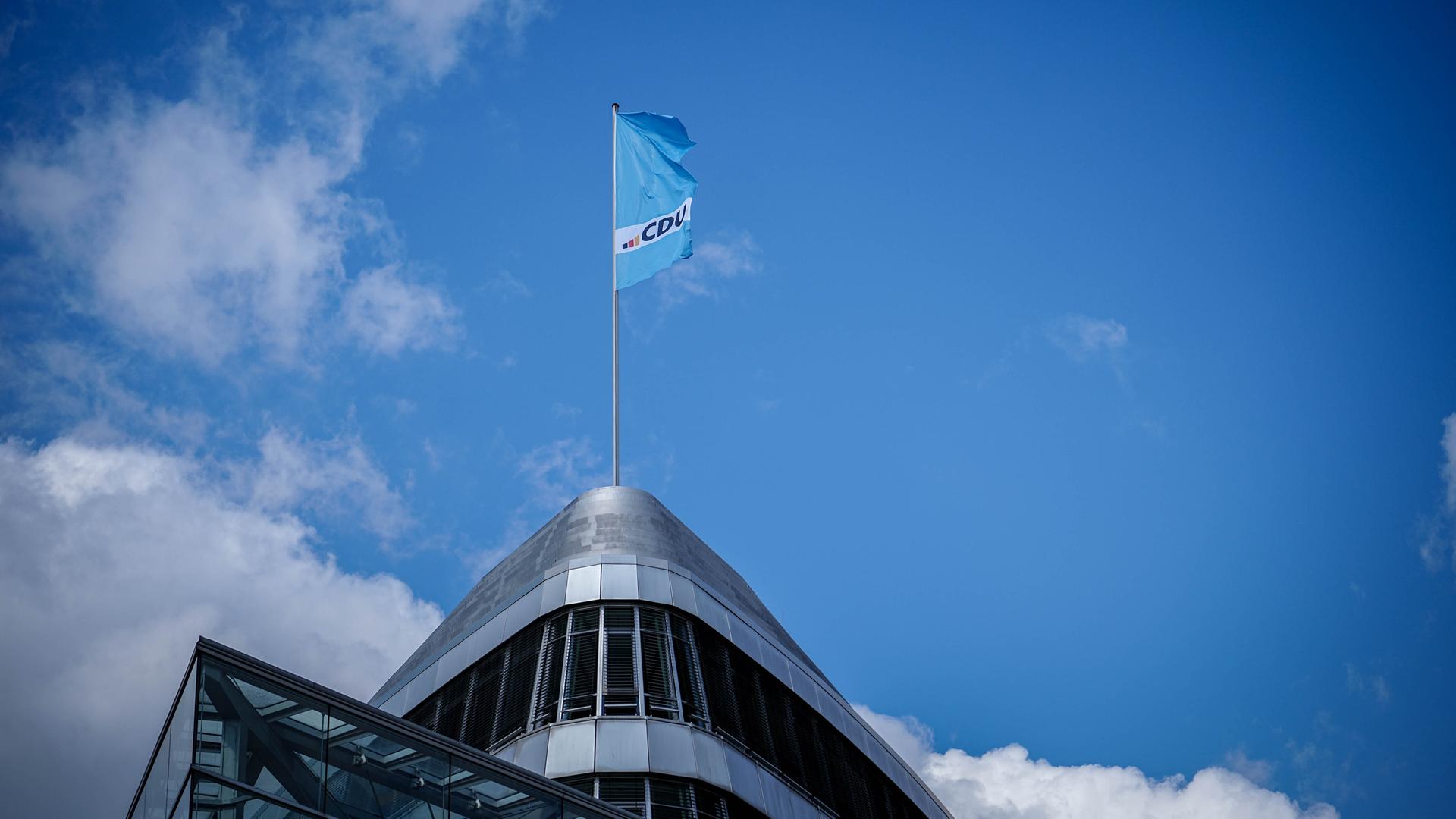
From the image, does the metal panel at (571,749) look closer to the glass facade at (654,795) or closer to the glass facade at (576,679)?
the glass facade at (654,795)

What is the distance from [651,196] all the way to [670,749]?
75.6 feet

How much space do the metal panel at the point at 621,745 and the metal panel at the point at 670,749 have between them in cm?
14

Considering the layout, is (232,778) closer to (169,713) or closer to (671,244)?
(169,713)

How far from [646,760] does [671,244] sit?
21517 mm

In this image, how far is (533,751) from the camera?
26406mm

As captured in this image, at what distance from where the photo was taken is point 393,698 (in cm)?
3328

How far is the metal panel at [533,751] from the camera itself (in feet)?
85.1

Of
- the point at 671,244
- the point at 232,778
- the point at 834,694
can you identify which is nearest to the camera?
the point at 232,778

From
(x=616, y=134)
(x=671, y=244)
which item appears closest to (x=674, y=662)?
(x=671, y=244)

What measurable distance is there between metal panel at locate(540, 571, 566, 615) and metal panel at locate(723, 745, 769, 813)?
5528 mm

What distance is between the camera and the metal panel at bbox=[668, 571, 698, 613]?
103 ft

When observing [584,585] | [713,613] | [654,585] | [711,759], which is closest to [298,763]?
[711,759]

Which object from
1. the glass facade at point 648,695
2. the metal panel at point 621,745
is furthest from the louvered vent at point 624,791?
the glass facade at point 648,695

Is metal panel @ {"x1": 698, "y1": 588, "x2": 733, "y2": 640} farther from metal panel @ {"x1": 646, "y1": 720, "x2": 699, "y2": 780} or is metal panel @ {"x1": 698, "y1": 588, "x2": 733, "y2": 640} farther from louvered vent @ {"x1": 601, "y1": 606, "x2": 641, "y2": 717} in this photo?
metal panel @ {"x1": 646, "y1": 720, "x2": 699, "y2": 780}
